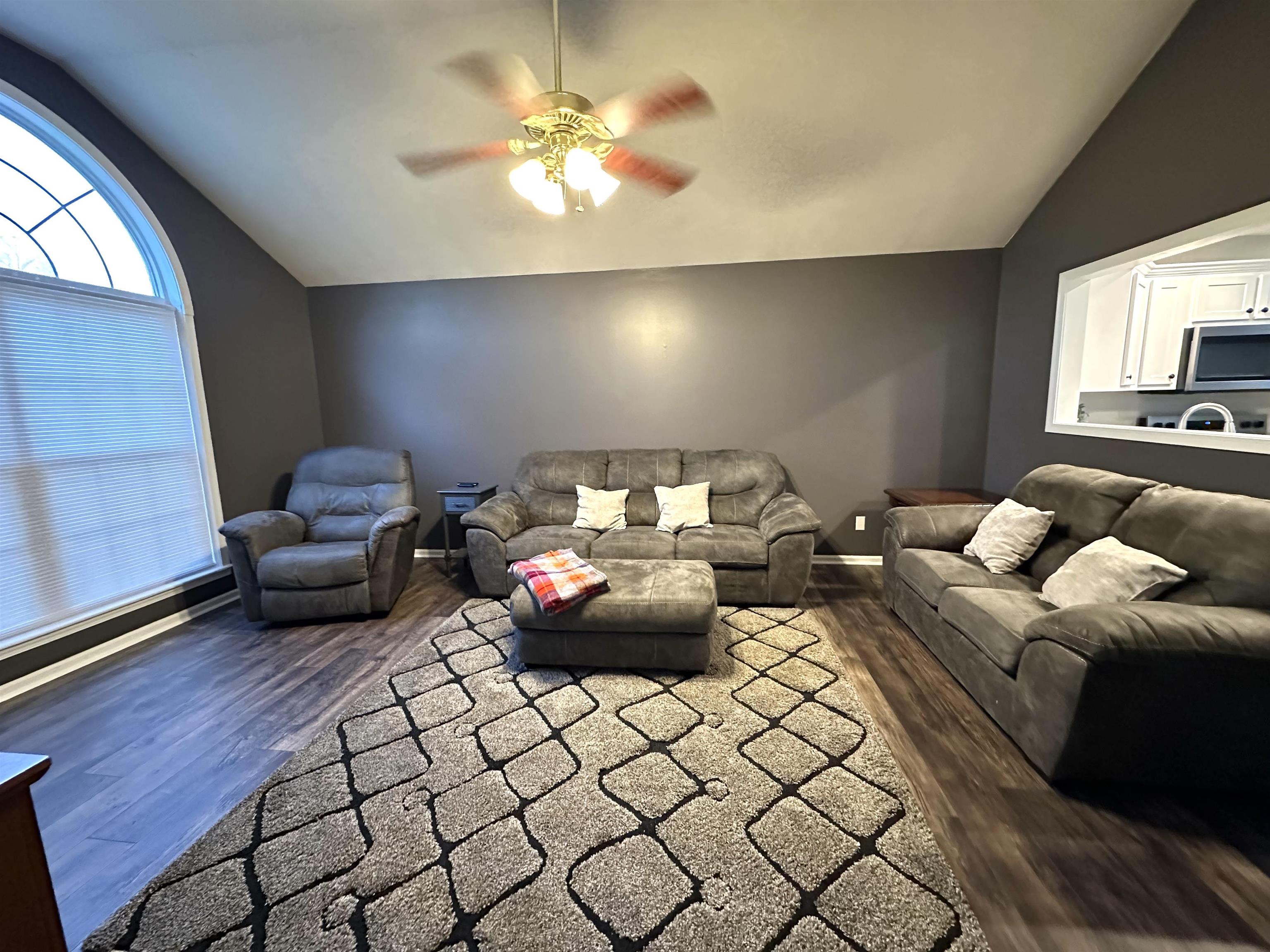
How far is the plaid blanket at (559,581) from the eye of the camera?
2.35m

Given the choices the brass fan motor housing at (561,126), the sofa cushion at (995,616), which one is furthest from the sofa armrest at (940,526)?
the brass fan motor housing at (561,126)

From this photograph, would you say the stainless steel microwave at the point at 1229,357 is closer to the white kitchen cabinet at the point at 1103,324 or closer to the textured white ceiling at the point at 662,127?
the white kitchen cabinet at the point at 1103,324

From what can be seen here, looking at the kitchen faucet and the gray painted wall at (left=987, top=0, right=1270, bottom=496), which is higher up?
the gray painted wall at (left=987, top=0, right=1270, bottom=496)

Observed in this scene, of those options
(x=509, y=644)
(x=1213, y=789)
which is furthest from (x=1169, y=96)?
(x=509, y=644)

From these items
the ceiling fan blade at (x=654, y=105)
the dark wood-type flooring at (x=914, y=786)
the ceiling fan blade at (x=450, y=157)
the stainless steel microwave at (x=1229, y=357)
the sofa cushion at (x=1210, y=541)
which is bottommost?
the dark wood-type flooring at (x=914, y=786)

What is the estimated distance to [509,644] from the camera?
276cm

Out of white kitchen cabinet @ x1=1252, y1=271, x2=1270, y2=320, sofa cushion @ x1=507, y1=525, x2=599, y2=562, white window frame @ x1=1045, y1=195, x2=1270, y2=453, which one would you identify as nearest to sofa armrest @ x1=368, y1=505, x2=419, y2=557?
sofa cushion @ x1=507, y1=525, x2=599, y2=562

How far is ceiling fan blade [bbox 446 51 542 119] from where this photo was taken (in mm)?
1785

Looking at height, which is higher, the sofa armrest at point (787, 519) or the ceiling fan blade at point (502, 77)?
the ceiling fan blade at point (502, 77)

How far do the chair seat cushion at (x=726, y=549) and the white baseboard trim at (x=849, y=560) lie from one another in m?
1.10

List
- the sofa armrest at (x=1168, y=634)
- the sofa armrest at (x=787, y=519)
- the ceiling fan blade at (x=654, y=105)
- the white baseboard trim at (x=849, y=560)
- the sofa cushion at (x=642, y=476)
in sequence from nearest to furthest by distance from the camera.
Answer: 1. the sofa armrest at (x=1168, y=634)
2. the ceiling fan blade at (x=654, y=105)
3. the sofa armrest at (x=787, y=519)
4. the sofa cushion at (x=642, y=476)
5. the white baseboard trim at (x=849, y=560)

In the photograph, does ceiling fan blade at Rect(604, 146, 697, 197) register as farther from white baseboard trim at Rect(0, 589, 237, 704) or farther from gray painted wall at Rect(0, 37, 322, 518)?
white baseboard trim at Rect(0, 589, 237, 704)

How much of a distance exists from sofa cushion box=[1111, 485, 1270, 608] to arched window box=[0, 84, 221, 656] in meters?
5.25

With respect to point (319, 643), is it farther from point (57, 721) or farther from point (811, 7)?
point (811, 7)
